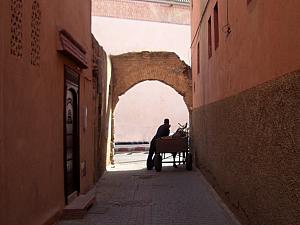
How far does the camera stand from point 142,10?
33.8 m

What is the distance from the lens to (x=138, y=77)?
18469 millimetres

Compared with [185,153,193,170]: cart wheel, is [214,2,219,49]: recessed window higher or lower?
higher

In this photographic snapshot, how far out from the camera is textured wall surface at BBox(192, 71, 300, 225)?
4156 millimetres

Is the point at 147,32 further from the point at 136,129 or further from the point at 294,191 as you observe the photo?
the point at 294,191

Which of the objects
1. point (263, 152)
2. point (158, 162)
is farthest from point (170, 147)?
point (263, 152)

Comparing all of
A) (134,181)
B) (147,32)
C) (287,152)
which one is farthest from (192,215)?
(147,32)

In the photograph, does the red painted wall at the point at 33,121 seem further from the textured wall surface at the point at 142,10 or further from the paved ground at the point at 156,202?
the textured wall surface at the point at 142,10

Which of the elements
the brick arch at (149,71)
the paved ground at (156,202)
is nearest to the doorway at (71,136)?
the paved ground at (156,202)

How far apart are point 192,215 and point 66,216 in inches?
78.4

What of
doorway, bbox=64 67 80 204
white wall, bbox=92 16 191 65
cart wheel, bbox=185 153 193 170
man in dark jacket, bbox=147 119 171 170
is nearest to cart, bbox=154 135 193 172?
cart wheel, bbox=185 153 193 170

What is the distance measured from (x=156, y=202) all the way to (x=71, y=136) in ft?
6.59

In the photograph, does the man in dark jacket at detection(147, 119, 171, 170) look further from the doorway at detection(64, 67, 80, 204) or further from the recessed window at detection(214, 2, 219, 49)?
the doorway at detection(64, 67, 80, 204)

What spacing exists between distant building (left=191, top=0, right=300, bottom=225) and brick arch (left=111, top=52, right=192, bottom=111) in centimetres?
916

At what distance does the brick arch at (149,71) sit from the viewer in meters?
18.3
